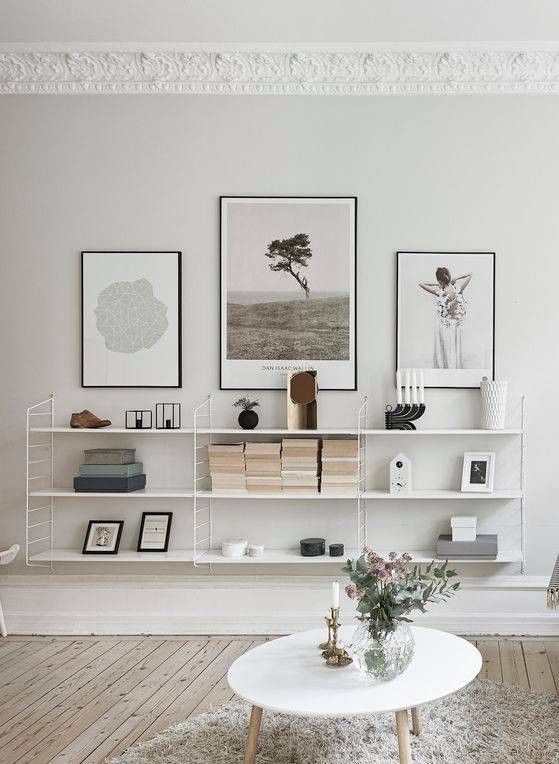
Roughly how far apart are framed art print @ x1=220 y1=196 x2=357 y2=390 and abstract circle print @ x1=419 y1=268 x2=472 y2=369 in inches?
18.0

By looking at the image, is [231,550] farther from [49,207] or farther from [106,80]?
[106,80]

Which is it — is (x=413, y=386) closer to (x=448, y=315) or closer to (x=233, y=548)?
(x=448, y=315)

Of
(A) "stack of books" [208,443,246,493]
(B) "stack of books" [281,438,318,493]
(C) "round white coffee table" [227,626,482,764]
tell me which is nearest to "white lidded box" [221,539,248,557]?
(A) "stack of books" [208,443,246,493]

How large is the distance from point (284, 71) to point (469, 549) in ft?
9.17

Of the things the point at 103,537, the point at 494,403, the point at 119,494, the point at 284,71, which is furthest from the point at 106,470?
the point at 284,71

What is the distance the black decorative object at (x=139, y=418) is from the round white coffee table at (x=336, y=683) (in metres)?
1.73

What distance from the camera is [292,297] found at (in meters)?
4.15

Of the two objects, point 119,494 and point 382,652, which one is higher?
point 119,494

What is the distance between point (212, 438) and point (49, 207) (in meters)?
1.60

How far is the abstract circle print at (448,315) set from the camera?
4121mm

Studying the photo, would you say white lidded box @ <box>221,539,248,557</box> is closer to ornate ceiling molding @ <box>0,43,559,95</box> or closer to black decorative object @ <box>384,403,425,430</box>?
black decorative object @ <box>384,403,425,430</box>

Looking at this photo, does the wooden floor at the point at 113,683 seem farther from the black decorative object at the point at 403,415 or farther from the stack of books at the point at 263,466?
the black decorative object at the point at 403,415

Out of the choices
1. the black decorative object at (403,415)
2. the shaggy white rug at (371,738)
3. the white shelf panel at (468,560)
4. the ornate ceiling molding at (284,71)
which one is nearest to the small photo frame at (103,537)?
the shaggy white rug at (371,738)

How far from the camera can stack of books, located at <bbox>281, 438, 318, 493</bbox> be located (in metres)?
3.99
